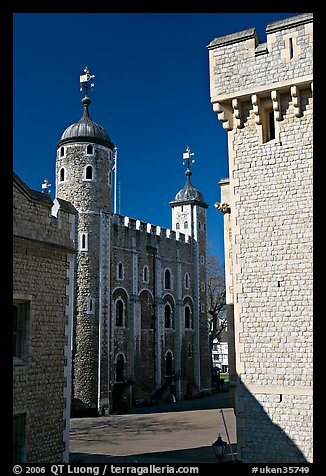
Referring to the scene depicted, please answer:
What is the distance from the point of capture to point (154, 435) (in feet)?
65.4

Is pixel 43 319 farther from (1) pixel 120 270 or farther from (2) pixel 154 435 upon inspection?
(1) pixel 120 270

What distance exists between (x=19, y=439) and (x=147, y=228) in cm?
2439

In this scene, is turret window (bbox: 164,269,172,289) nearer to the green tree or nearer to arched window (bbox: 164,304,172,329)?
arched window (bbox: 164,304,172,329)

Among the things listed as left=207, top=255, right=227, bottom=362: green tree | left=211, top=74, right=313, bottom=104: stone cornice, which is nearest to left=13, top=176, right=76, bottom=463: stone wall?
left=211, top=74, right=313, bottom=104: stone cornice

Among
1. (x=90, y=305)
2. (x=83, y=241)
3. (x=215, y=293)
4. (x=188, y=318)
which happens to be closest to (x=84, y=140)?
(x=83, y=241)

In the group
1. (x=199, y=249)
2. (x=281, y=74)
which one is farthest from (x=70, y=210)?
(x=199, y=249)

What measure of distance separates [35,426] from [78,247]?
18135 mm

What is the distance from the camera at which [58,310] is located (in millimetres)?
11320

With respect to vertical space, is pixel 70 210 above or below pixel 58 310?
above

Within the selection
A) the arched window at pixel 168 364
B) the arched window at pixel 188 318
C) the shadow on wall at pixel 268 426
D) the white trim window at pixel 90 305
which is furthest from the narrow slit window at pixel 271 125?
the arched window at pixel 188 318

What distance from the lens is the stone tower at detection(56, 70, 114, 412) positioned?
27.0 m

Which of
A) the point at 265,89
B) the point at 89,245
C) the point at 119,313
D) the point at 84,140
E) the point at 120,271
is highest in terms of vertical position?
the point at 84,140
